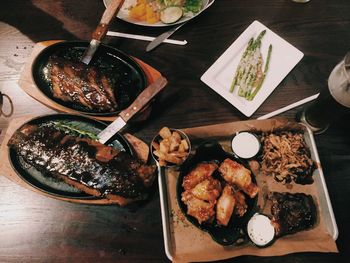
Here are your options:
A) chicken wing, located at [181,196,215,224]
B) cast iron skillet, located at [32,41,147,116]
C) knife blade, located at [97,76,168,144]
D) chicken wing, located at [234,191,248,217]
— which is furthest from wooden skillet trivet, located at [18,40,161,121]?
chicken wing, located at [234,191,248,217]

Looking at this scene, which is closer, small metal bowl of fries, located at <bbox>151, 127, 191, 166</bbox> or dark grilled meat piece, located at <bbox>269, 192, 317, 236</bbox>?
dark grilled meat piece, located at <bbox>269, 192, 317, 236</bbox>

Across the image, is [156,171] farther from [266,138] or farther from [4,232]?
[4,232]

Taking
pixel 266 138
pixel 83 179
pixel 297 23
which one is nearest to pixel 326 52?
pixel 297 23

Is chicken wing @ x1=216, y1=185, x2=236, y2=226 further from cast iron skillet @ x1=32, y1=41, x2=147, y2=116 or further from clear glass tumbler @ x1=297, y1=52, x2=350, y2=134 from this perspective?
cast iron skillet @ x1=32, y1=41, x2=147, y2=116

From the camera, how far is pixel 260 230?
8.99 feet

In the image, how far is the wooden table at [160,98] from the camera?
2.88 m

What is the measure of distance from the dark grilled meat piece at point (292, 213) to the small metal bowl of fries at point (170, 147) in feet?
2.91

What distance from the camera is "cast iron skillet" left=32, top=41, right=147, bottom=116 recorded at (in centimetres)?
327

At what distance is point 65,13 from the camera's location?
371 centimetres

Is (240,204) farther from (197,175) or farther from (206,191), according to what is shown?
(197,175)

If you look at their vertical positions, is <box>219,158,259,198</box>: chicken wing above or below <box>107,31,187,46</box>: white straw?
below

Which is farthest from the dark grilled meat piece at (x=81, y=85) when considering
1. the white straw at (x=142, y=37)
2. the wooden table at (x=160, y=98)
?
the white straw at (x=142, y=37)

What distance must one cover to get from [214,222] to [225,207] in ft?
0.63

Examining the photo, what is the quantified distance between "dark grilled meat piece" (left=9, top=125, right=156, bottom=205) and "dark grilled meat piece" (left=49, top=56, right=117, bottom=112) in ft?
1.25
